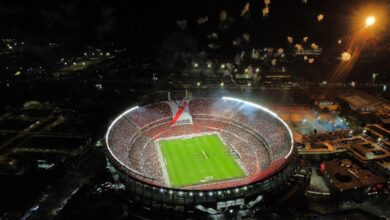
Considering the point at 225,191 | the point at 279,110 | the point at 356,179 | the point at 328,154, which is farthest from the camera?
the point at 279,110

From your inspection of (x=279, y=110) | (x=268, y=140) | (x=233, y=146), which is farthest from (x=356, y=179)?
(x=279, y=110)

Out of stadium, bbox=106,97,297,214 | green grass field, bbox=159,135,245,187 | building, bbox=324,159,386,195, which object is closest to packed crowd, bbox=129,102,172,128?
stadium, bbox=106,97,297,214

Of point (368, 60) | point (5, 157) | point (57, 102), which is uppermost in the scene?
point (368, 60)

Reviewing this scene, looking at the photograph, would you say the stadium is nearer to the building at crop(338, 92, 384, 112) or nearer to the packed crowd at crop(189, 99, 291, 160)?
the packed crowd at crop(189, 99, 291, 160)

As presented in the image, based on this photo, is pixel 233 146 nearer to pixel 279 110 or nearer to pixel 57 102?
pixel 279 110

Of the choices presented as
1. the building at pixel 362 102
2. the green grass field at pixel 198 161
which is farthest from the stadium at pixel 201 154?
the building at pixel 362 102

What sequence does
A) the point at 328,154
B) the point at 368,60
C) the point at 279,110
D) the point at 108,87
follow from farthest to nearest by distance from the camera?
the point at 368,60 → the point at 108,87 → the point at 279,110 → the point at 328,154

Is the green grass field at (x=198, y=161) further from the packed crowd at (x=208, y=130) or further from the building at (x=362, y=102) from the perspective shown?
the building at (x=362, y=102)

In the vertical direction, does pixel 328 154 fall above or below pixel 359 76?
below
